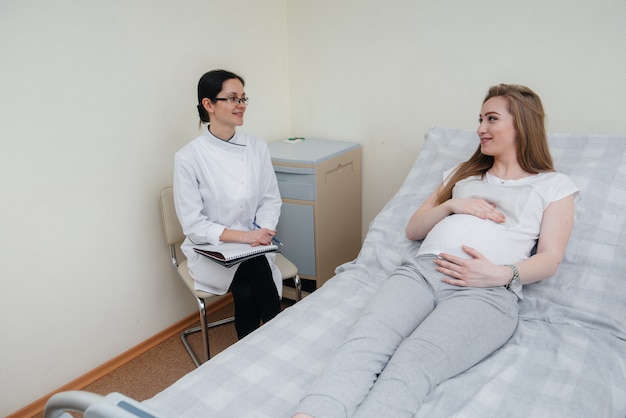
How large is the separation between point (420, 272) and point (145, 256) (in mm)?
1262

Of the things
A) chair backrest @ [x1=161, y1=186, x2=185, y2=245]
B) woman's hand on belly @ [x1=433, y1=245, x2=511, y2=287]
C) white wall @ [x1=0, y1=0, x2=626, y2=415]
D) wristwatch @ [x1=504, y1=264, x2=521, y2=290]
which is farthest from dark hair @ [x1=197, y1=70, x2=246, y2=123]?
wristwatch @ [x1=504, y1=264, x2=521, y2=290]

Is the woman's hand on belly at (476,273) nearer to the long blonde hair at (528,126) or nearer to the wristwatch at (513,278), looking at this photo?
the wristwatch at (513,278)

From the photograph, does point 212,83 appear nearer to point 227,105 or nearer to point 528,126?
point 227,105

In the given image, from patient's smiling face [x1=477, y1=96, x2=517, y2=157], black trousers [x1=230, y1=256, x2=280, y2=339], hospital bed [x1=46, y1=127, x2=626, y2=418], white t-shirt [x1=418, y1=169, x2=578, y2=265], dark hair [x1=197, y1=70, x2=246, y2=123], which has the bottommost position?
black trousers [x1=230, y1=256, x2=280, y2=339]

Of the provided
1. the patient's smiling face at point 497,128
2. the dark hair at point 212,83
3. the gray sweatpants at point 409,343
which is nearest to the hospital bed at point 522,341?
the gray sweatpants at point 409,343

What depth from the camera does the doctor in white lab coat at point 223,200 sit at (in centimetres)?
182

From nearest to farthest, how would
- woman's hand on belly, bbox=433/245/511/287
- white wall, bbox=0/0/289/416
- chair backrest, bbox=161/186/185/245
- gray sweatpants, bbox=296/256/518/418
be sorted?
gray sweatpants, bbox=296/256/518/418 < woman's hand on belly, bbox=433/245/511/287 < white wall, bbox=0/0/289/416 < chair backrest, bbox=161/186/185/245

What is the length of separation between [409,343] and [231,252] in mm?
776

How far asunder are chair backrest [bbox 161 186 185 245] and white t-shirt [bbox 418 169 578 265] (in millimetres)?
1056

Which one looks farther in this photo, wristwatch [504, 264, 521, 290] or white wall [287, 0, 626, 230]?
white wall [287, 0, 626, 230]

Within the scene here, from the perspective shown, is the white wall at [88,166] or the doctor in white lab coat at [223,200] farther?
the doctor in white lab coat at [223,200]

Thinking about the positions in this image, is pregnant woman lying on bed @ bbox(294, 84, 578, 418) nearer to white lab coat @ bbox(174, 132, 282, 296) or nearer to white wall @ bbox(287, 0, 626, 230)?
white wall @ bbox(287, 0, 626, 230)

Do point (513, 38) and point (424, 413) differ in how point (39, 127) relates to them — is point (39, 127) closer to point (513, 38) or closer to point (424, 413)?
point (424, 413)

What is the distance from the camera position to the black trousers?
184 cm
